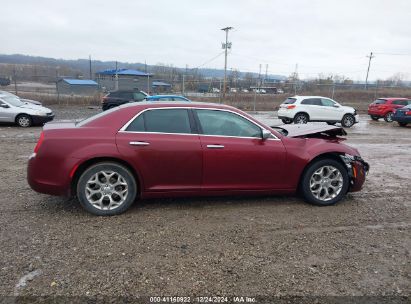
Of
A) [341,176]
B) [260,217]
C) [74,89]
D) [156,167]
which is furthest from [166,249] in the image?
[74,89]

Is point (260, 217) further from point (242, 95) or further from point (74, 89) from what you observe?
point (74, 89)

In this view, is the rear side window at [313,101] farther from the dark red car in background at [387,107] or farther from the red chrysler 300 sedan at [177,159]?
the red chrysler 300 sedan at [177,159]

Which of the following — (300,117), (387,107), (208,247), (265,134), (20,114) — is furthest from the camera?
(387,107)

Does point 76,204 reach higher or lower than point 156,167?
lower

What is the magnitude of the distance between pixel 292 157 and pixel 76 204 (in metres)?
3.16

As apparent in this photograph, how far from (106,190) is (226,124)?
6.07 ft

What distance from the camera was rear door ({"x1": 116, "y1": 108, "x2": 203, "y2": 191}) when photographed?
173 inches

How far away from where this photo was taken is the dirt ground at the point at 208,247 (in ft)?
9.84

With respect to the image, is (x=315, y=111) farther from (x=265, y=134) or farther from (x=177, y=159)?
(x=177, y=159)

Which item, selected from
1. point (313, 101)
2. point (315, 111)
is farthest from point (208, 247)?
point (313, 101)

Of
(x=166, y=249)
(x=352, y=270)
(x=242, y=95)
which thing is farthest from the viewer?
(x=242, y=95)

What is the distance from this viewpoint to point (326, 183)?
16.4ft

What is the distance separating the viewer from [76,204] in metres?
4.84

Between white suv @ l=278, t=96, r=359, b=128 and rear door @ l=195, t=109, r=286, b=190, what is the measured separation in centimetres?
1265
